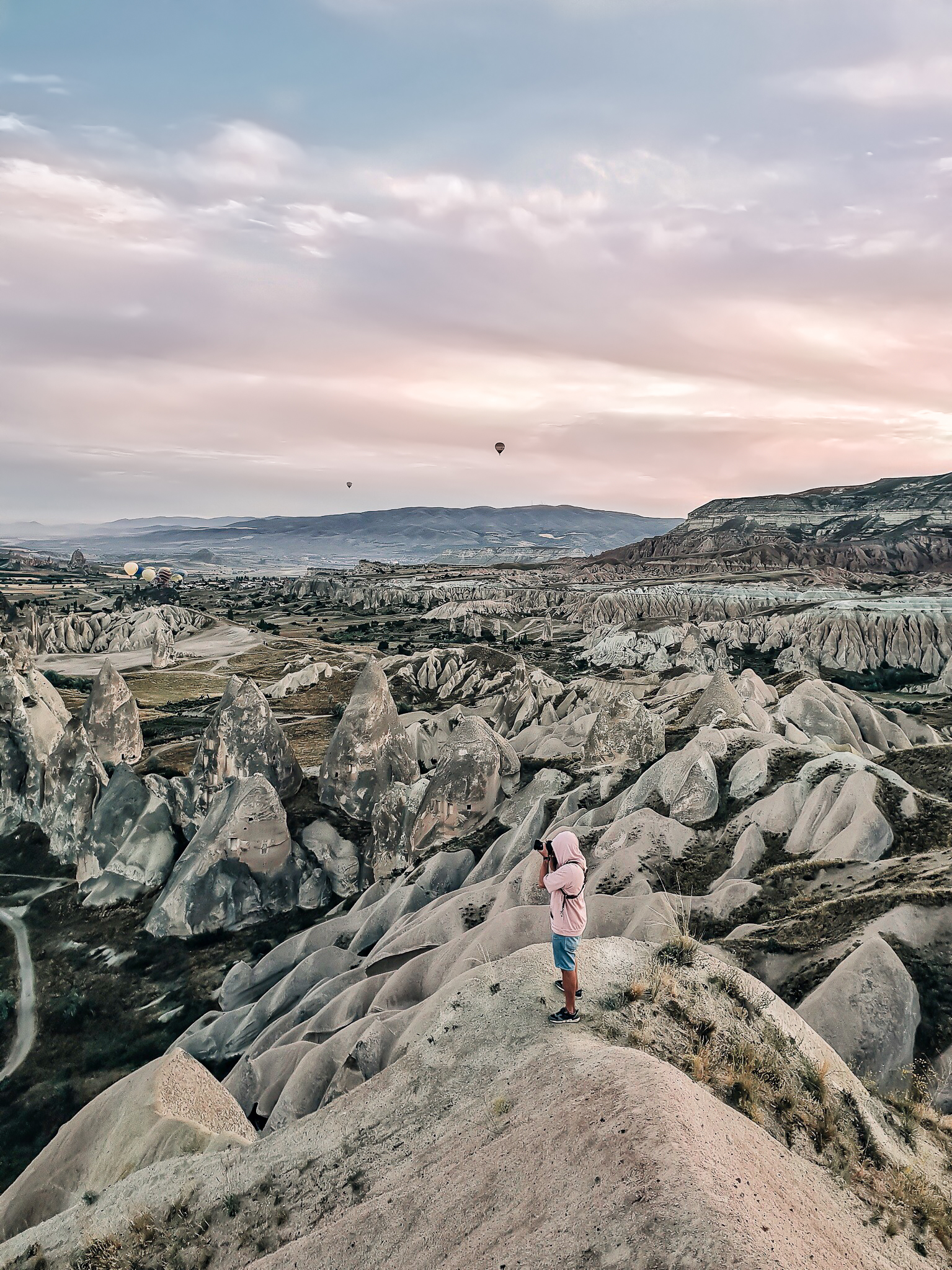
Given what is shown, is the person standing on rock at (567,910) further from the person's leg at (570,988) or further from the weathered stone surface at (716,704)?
the weathered stone surface at (716,704)

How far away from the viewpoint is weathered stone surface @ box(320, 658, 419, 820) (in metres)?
30.6

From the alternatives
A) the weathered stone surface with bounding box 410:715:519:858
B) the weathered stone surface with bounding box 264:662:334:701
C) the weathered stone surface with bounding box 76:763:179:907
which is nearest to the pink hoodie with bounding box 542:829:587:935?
the weathered stone surface with bounding box 410:715:519:858

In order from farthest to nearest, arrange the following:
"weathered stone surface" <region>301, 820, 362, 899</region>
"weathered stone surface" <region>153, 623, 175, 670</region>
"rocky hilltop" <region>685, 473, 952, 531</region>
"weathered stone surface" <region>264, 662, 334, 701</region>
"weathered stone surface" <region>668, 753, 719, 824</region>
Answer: "rocky hilltop" <region>685, 473, 952, 531</region> < "weathered stone surface" <region>153, 623, 175, 670</region> < "weathered stone surface" <region>264, 662, 334, 701</region> < "weathered stone surface" <region>301, 820, 362, 899</region> < "weathered stone surface" <region>668, 753, 719, 824</region>

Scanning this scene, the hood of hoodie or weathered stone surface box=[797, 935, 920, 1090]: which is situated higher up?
the hood of hoodie

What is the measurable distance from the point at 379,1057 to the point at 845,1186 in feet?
25.2

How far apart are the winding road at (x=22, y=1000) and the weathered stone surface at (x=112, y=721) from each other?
17970 mm

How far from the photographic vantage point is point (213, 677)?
7700cm

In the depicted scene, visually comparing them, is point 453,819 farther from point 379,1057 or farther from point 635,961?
Answer: point 635,961

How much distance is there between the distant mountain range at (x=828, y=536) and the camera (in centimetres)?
14000

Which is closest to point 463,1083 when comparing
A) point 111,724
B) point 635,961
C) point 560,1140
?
point 560,1140

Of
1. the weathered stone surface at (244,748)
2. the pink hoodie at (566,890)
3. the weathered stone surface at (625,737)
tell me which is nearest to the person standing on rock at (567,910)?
the pink hoodie at (566,890)

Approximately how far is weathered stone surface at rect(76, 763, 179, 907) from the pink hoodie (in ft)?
83.3

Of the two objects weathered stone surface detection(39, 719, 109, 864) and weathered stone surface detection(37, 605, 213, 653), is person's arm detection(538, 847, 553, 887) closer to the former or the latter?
weathered stone surface detection(39, 719, 109, 864)

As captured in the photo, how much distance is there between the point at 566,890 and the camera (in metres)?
7.56
